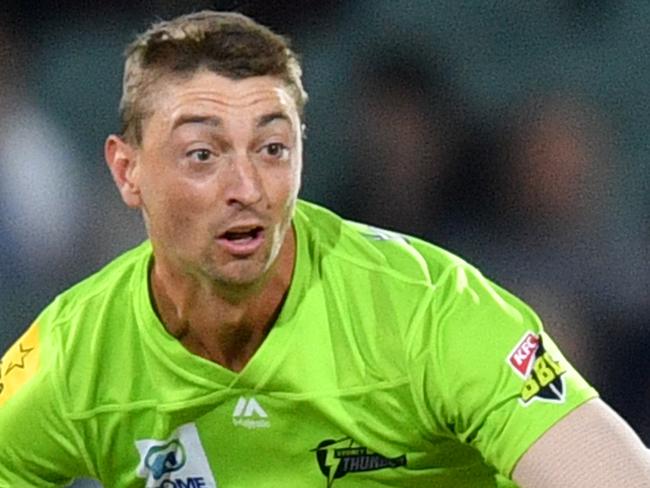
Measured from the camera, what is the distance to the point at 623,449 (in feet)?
4.65

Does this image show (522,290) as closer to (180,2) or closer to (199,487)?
(180,2)

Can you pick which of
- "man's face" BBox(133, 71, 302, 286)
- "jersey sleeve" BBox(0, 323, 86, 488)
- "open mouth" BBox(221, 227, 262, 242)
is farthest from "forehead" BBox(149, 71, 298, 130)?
"jersey sleeve" BBox(0, 323, 86, 488)

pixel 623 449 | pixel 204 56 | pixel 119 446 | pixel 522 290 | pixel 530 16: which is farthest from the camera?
pixel 530 16

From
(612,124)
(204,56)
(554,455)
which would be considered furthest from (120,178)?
(612,124)

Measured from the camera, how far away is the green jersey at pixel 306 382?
4.92ft

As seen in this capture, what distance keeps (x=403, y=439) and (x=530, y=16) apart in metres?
1.65

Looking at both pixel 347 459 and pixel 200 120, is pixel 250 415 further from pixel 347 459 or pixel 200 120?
pixel 200 120

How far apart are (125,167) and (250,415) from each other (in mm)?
322

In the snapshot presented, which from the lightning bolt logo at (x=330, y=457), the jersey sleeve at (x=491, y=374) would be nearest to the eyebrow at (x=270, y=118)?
the jersey sleeve at (x=491, y=374)

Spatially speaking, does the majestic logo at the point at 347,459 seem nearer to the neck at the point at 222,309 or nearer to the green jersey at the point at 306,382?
the green jersey at the point at 306,382

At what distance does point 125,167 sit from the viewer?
5.53ft

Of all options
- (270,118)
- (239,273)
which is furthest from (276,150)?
(239,273)

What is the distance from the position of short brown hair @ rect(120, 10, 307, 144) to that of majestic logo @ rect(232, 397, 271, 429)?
320 mm

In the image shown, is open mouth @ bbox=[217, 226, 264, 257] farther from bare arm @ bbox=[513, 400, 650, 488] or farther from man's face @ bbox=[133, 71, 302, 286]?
bare arm @ bbox=[513, 400, 650, 488]
